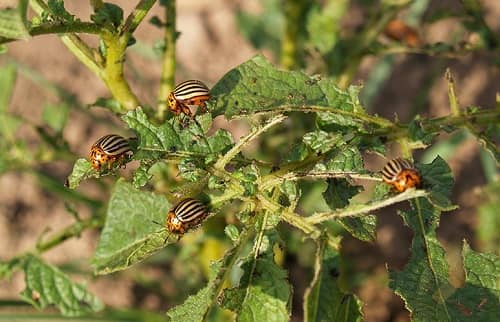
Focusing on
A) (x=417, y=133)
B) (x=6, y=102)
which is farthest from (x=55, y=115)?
(x=417, y=133)

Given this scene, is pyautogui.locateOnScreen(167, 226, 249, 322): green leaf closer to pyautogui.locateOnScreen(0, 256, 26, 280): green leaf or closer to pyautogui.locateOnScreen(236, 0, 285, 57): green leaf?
pyautogui.locateOnScreen(0, 256, 26, 280): green leaf

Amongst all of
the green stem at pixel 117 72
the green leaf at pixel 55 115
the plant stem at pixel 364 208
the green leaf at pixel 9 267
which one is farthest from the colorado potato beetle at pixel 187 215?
the green leaf at pixel 55 115

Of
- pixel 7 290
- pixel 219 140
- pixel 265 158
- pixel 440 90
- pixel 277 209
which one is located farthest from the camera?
pixel 440 90

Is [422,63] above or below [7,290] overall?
above

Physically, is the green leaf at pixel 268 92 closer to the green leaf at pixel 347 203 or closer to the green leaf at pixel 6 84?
the green leaf at pixel 347 203

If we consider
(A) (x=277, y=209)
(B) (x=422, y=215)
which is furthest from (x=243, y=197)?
(B) (x=422, y=215)

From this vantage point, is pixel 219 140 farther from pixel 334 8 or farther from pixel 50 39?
pixel 50 39

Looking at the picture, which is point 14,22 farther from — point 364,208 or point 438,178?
point 438,178
